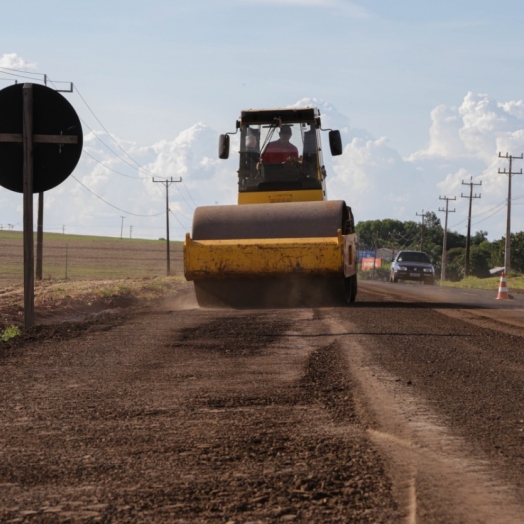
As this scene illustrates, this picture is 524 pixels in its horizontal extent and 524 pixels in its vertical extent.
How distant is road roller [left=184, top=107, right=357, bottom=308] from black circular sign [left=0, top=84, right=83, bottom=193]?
4486 mm

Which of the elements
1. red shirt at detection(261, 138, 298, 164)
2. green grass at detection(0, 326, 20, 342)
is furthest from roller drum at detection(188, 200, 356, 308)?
green grass at detection(0, 326, 20, 342)

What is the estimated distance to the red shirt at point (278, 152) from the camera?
17.1m

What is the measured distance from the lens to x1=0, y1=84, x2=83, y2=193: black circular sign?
417 inches

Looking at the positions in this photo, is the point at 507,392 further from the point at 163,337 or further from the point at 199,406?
the point at 163,337

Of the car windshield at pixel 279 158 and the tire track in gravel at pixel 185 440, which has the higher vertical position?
the car windshield at pixel 279 158

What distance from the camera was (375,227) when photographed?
165250 millimetres

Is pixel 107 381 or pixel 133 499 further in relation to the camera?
pixel 107 381

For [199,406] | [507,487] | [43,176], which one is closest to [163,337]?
[43,176]

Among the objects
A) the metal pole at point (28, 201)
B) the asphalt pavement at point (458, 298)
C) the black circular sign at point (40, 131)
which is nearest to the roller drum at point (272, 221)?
the asphalt pavement at point (458, 298)

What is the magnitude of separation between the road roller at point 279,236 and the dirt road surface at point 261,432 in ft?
18.5

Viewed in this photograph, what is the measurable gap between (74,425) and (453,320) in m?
A: 8.69

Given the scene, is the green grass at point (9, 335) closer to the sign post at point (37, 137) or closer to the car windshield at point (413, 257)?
the sign post at point (37, 137)

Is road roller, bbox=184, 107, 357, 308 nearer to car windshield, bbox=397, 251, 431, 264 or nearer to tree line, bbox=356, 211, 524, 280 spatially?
car windshield, bbox=397, 251, 431, 264

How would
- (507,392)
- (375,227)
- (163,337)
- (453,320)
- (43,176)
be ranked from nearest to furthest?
(507,392) → (163,337) → (43,176) → (453,320) → (375,227)
